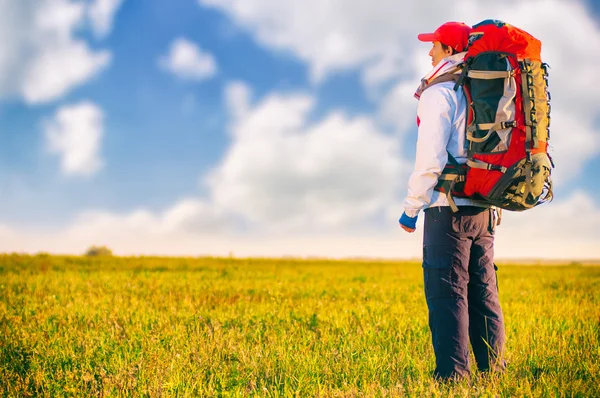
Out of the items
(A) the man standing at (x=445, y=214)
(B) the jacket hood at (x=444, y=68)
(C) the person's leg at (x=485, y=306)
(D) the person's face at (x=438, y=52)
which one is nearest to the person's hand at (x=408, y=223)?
(A) the man standing at (x=445, y=214)

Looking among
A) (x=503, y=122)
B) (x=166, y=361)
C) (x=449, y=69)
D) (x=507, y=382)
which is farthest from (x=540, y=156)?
(x=166, y=361)

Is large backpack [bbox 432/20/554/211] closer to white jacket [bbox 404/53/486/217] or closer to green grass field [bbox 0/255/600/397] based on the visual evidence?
white jacket [bbox 404/53/486/217]

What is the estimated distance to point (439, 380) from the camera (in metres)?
5.10

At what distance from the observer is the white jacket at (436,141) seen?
4859mm

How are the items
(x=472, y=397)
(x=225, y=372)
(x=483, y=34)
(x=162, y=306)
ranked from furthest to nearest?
(x=162, y=306) → (x=225, y=372) → (x=483, y=34) → (x=472, y=397)

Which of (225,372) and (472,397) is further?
(225,372)

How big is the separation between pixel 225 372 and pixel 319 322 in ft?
10.1

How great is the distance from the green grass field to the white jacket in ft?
5.95

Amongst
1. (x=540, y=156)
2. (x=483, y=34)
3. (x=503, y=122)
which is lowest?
(x=540, y=156)

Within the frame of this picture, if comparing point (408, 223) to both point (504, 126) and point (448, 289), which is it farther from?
point (504, 126)

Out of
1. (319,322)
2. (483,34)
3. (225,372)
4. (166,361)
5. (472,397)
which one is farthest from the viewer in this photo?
(319,322)

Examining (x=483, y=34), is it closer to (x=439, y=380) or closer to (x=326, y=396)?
(x=439, y=380)

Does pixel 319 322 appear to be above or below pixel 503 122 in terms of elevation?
below

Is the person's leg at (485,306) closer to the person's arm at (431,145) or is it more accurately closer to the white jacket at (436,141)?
the white jacket at (436,141)
